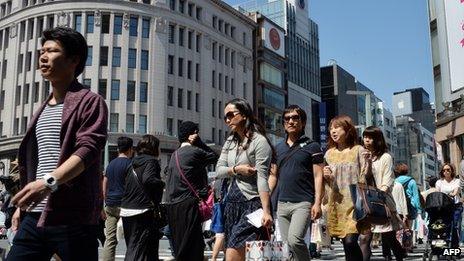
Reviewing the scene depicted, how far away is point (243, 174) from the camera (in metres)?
4.59

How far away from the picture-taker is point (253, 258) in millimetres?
4133

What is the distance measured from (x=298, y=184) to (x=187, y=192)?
110 centimetres

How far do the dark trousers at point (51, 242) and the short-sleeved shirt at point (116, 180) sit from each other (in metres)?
4.37

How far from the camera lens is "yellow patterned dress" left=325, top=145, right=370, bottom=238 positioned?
17.7 ft

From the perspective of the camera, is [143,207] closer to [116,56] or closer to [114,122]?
[114,122]

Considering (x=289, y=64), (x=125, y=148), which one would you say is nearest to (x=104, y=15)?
(x=289, y=64)

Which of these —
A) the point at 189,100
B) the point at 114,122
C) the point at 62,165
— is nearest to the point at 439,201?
the point at 62,165

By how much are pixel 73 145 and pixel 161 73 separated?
47384 mm

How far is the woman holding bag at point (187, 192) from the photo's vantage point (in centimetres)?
525

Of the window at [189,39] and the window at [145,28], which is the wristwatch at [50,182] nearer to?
the window at [145,28]

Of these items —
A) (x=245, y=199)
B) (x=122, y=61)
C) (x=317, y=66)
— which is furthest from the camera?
(x=317, y=66)

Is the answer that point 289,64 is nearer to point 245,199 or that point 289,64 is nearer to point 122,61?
point 122,61

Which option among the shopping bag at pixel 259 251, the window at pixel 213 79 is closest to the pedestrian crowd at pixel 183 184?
the shopping bag at pixel 259 251

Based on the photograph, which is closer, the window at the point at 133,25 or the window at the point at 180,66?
Result: the window at the point at 133,25
